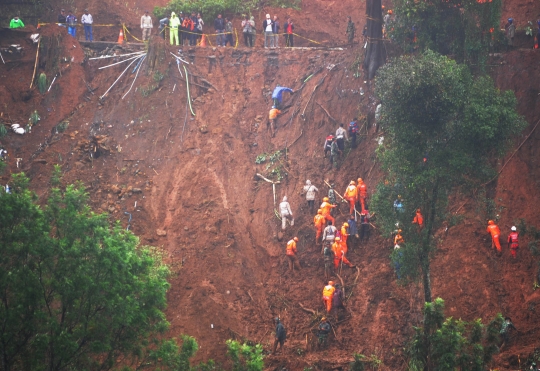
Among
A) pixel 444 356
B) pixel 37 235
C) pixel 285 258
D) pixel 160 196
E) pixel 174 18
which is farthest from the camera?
pixel 174 18

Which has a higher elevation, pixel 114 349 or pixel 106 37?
pixel 106 37

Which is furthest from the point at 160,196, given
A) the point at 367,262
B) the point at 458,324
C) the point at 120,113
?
the point at 458,324

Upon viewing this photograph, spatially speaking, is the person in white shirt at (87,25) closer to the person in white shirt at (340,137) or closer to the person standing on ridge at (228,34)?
the person standing on ridge at (228,34)

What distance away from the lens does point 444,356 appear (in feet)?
51.7

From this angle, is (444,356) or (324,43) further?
(324,43)

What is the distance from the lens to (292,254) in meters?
26.4

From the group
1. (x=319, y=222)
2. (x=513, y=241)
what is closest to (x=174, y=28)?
(x=319, y=222)

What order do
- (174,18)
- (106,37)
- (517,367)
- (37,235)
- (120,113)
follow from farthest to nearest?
1. (106,37)
2. (174,18)
3. (120,113)
4. (517,367)
5. (37,235)

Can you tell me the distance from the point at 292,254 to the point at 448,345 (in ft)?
35.7

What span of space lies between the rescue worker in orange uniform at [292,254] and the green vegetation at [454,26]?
26.8 feet

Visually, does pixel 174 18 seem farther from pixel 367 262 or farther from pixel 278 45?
pixel 367 262

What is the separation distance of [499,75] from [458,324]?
13855mm

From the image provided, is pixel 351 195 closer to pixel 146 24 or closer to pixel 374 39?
pixel 374 39

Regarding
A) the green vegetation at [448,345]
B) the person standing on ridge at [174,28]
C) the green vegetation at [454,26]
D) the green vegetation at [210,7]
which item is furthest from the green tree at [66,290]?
the green vegetation at [210,7]
